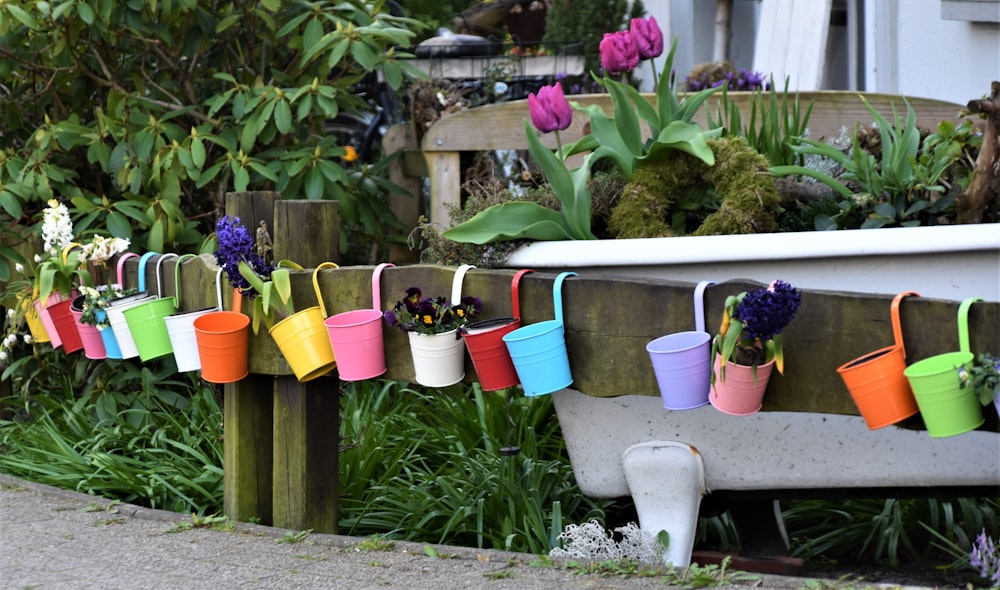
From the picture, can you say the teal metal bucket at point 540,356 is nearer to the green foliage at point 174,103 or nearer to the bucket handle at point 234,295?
the bucket handle at point 234,295

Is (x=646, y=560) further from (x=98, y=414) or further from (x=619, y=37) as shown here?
(x=98, y=414)

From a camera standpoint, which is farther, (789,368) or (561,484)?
(561,484)

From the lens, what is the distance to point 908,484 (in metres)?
2.30

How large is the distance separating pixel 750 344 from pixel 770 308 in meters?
0.12

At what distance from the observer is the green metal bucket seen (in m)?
1.76

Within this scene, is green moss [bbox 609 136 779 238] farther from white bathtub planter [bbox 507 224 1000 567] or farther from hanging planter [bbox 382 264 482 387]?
hanging planter [bbox 382 264 482 387]

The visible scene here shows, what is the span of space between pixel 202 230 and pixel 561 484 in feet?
6.44

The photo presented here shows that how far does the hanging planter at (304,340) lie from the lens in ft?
8.06

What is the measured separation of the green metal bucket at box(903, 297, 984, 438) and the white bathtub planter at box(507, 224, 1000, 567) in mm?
433

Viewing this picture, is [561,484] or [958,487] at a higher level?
[958,487]

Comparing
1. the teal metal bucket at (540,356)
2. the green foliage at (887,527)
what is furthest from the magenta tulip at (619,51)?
the green foliage at (887,527)

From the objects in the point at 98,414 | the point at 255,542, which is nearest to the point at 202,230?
the point at 98,414

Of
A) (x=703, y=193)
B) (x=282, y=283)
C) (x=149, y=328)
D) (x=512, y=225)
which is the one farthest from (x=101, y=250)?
(x=703, y=193)

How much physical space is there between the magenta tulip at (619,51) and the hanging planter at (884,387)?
0.92m
